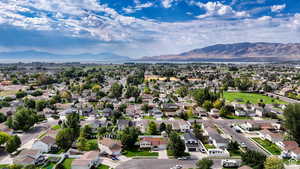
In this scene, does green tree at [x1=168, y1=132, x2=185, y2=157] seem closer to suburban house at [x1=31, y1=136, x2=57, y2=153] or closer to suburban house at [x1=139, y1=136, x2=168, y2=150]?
suburban house at [x1=139, y1=136, x2=168, y2=150]

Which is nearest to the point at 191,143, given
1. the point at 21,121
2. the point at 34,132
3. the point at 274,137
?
the point at 274,137

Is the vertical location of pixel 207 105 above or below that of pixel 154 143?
above

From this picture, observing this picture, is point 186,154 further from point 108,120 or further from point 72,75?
point 72,75

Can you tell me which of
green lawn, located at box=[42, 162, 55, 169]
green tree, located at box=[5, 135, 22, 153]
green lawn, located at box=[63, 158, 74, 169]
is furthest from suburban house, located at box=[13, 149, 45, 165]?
green lawn, located at box=[63, 158, 74, 169]

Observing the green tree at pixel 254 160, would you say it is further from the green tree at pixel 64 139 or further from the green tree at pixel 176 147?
the green tree at pixel 64 139

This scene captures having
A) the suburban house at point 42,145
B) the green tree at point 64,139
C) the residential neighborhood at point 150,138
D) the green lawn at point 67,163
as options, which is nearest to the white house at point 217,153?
the residential neighborhood at point 150,138

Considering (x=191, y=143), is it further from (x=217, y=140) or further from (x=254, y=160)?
(x=254, y=160)
